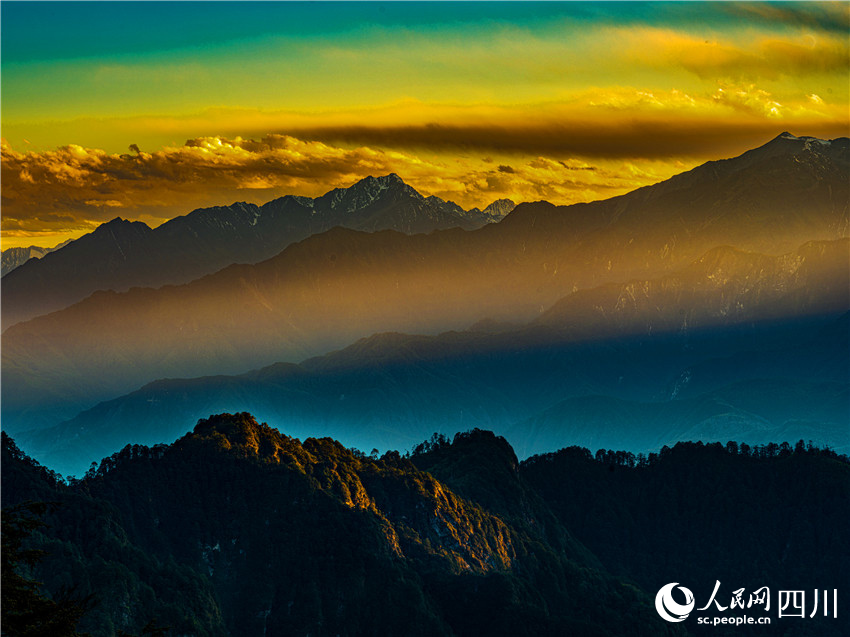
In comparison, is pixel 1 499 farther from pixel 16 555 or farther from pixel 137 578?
pixel 16 555

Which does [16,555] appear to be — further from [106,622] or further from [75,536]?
[75,536]

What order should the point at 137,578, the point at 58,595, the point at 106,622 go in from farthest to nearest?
the point at 137,578, the point at 106,622, the point at 58,595

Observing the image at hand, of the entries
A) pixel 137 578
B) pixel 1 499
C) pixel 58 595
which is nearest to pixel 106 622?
pixel 137 578

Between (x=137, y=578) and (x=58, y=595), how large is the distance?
377ft

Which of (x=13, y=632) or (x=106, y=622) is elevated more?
(x=106, y=622)

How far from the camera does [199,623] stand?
18775 cm

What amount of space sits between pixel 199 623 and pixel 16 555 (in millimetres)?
122444

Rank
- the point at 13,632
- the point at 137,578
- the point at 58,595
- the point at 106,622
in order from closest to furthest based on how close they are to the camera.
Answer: the point at 13,632, the point at 58,595, the point at 106,622, the point at 137,578

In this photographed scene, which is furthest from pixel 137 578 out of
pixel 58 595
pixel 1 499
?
pixel 58 595

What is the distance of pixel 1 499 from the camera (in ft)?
647

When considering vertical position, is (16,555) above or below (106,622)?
below

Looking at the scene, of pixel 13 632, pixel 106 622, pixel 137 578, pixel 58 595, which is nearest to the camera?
pixel 13 632

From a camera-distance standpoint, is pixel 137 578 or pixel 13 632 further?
pixel 137 578

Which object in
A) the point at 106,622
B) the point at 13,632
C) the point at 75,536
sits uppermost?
the point at 75,536
